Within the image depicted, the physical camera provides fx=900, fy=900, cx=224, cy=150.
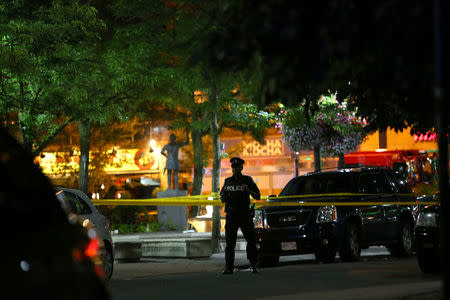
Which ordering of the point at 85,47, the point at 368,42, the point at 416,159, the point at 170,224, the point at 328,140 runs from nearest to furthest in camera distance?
the point at 368,42 < the point at 85,47 < the point at 328,140 < the point at 170,224 < the point at 416,159

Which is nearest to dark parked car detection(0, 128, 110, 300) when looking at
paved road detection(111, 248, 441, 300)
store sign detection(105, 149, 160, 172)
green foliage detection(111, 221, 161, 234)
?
paved road detection(111, 248, 441, 300)

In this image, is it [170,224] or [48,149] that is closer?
[170,224]

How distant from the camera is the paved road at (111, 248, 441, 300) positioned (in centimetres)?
1150

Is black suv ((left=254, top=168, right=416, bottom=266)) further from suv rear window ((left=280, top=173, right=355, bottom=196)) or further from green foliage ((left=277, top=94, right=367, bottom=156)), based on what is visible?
green foliage ((left=277, top=94, right=367, bottom=156))

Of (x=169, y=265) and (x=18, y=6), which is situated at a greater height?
(x=18, y=6)

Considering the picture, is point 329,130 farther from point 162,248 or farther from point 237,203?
point 237,203

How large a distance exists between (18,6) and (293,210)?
274 inches

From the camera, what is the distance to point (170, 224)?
108ft

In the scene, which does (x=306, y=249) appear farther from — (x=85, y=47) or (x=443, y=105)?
(x=443, y=105)

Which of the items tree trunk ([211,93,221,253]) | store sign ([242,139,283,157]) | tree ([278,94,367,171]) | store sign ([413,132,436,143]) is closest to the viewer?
store sign ([413,132,436,143])

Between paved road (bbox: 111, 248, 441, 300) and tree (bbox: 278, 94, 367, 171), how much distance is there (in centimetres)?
625

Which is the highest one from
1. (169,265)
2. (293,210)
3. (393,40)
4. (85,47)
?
(85,47)

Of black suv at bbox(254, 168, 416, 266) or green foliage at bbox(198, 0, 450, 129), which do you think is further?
black suv at bbox(254, 168, 416, 266)

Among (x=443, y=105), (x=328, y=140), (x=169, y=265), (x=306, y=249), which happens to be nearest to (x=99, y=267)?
(x=443, y=105)
